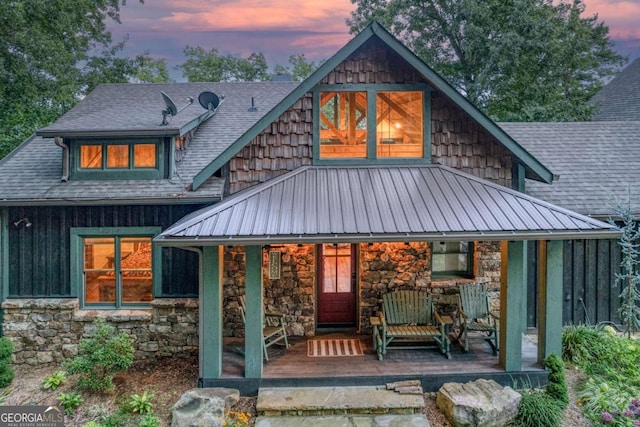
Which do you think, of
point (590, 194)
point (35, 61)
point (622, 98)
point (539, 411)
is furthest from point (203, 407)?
point (622, 98)

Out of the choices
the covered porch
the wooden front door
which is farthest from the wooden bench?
the wooden front door

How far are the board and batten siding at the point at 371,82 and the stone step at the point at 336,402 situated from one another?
3.47 meters

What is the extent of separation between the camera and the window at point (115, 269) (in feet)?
25.9

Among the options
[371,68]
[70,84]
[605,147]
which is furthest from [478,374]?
[70,84]

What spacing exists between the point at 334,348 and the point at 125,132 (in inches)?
212

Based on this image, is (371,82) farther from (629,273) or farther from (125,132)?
(629,273)

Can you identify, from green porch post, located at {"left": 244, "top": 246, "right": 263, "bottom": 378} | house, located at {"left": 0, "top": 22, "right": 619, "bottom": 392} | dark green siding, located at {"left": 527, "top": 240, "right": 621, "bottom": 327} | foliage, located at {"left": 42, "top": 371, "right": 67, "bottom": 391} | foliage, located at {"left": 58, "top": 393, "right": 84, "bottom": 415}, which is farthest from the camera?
dark green siding, located at {"left": 527, "top": 240, "right": 621, "bottom": 327}

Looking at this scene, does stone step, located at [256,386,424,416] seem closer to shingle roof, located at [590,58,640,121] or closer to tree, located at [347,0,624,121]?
tree, located at [347,0,624,121]

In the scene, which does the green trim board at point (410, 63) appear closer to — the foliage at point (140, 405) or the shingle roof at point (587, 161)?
the shingle roof at point (587, 161)

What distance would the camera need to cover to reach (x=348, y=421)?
5.56 m

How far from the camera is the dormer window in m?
8.19

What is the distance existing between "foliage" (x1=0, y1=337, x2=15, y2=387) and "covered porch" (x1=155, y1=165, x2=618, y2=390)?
342 centimetres

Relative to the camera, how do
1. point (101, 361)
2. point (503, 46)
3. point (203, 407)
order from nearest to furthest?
point (203, 407) → point (101, 361) → point (503, 46)

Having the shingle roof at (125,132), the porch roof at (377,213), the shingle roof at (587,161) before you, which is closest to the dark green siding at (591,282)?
the shingle roof at (587,161)
